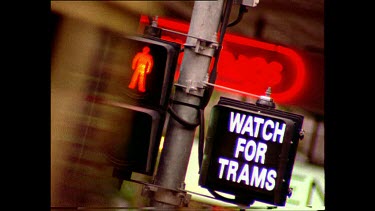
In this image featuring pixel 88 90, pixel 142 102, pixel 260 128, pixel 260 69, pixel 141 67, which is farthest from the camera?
pixel 260 69

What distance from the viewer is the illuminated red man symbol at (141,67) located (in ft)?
15.0

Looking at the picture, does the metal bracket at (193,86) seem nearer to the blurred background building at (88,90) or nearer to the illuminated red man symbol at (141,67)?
the illuminated red man symbol at (141,67)

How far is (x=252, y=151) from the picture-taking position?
490 centimetres

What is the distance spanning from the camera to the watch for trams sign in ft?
16.0

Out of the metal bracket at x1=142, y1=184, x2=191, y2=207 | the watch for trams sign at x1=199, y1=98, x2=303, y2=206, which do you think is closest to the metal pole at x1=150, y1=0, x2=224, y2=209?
the metal bracket at x1=142, y1=184, x2=191, y2=207

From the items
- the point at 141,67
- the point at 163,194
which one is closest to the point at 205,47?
the point at 141,67

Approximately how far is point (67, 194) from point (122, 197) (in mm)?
1644

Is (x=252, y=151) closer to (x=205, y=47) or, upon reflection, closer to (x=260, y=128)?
(x=260, y=128)

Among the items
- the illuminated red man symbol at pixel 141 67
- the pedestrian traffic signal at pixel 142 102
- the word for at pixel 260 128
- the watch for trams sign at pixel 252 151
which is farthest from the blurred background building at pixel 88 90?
the word for at pixel 260 128

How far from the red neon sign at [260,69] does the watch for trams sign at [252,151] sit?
104 inches

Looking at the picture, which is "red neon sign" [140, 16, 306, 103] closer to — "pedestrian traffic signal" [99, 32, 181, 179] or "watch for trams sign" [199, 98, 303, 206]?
"watch for trams sign" [199, 98, 303, 206]

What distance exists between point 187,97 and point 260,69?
2.88 meters

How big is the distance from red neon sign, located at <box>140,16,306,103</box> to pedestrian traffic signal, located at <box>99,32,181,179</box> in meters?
2.82
